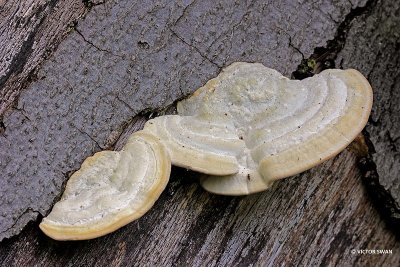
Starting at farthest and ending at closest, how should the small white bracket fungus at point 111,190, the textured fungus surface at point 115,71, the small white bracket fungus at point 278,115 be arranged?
the textured fungus surface at point 115,71 < the small white bracket fungus at point 278,115 < the small white bracket fungus at point 111,190

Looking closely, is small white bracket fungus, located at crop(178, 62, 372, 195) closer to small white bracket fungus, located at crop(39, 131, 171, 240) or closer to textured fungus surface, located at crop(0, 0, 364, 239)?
textured fungus surface, located at crop(0, 0, 364, 239)

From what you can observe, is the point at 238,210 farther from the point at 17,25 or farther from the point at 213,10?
the point at 17,25

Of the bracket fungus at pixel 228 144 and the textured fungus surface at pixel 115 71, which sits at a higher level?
the textured fungus surface at pixel 115 71

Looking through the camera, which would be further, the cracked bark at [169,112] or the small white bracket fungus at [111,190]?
the cracked bark at [169,112]

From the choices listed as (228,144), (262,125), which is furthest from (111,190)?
(262,125)

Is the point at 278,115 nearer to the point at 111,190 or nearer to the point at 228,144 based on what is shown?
the point at 228,144

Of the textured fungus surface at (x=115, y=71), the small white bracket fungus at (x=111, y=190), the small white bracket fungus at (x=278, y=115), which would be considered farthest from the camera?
the textured fungus surface at (x=115, y=71)

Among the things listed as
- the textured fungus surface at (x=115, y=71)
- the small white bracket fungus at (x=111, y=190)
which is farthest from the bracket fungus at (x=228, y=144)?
the textured fungus surface at (x=115, y=71)

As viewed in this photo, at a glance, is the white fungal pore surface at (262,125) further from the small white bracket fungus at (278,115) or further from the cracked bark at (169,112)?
the cracked bark at (169,112)

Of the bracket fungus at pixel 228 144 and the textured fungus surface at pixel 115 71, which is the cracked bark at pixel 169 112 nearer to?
the textured fungus surface at pixel 115 71
